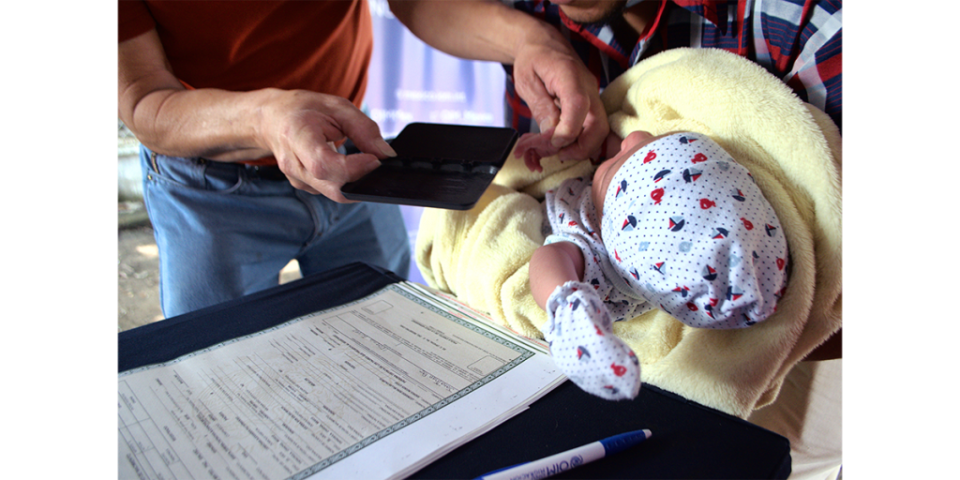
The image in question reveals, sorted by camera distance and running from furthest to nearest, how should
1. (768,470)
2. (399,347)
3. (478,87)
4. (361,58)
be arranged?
(478,87)
(361,58)
(399,347)
(768,470)

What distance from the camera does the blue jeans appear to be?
765 mm

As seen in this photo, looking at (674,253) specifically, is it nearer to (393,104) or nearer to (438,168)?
(438,168)

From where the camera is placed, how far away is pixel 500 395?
444mm

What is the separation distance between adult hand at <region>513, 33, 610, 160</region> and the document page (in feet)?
1.12

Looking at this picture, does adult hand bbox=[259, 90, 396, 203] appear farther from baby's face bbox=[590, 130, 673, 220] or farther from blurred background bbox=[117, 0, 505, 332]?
blurred background bbox=[117, 0, 505, 332]

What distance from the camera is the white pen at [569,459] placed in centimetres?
35

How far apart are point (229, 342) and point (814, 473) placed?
0.70 m

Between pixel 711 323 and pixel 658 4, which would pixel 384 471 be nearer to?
pixel 711 323

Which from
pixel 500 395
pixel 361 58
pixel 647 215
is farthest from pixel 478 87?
pixel 500 395

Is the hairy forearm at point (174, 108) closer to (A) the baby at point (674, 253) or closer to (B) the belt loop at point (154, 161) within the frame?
(B) the belt loop at point (154, 161)

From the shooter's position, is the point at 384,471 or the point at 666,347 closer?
the point at 384,471

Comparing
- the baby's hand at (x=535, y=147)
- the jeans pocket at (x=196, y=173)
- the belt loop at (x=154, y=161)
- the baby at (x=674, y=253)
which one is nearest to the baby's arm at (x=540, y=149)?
the baby's hand at (x=535, y=147)

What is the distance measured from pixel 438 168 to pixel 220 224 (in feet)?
1.29

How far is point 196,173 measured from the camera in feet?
2.49
